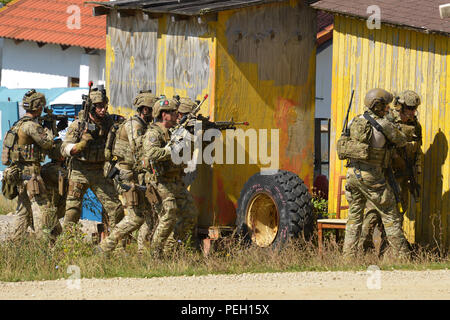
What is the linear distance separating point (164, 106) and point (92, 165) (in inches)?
67.5

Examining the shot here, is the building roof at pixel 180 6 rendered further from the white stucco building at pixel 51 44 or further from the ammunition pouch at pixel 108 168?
the white stucco building at pixel 51 44

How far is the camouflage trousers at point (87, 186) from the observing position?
1195 cm

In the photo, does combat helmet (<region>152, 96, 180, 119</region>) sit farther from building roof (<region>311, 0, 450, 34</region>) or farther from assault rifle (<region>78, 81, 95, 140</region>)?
building roof (<region>311, 0, 450, 34</region>)

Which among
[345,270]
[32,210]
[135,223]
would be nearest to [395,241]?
[345,270]

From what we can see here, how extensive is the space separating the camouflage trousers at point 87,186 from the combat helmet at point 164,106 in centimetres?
156

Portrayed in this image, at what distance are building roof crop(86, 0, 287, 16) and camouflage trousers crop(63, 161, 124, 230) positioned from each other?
2.42 m

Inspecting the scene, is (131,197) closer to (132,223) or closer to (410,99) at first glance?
(132,223)

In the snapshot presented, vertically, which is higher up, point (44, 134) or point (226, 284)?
point (44, 134)

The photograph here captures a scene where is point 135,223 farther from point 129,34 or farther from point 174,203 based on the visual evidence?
point 129,34

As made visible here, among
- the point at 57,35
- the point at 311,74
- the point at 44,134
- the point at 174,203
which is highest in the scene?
the point at 57,35

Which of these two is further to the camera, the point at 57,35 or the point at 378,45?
the point at 57,35

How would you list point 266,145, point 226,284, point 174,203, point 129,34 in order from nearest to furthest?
1. point 226,284
2. point 174,203
3. point 266,145
4. point 129,34
